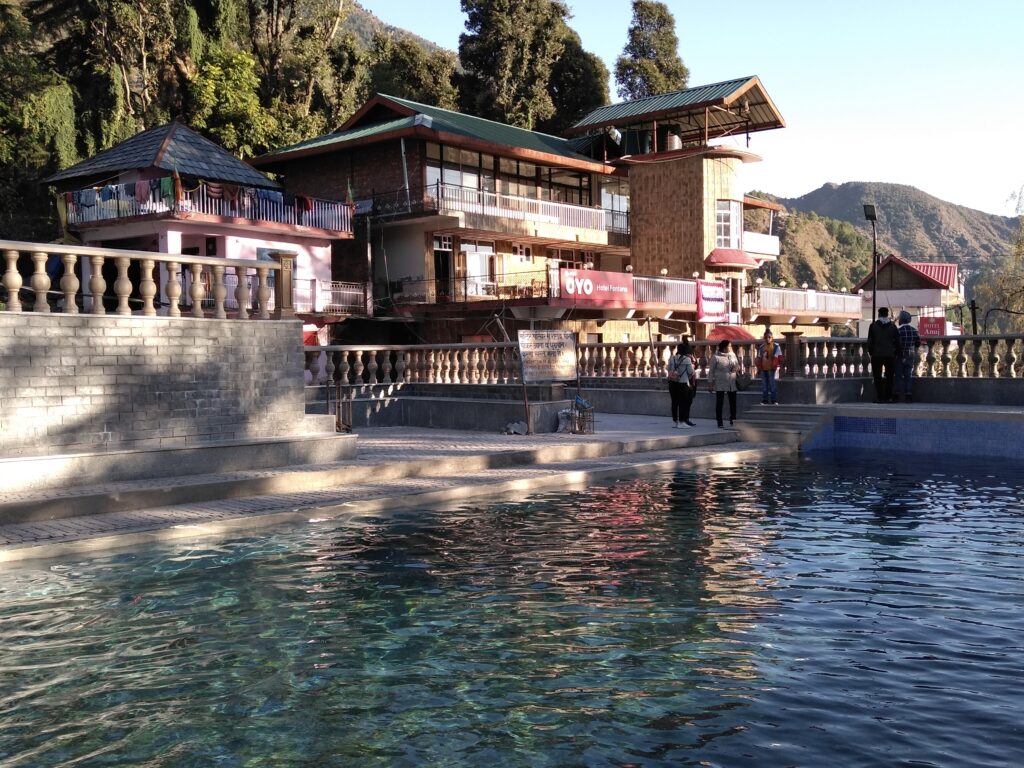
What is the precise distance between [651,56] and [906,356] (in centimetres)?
5393

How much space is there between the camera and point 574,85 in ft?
205

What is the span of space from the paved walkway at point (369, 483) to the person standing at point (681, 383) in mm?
1522

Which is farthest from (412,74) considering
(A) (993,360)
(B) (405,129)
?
(A) (993,360)

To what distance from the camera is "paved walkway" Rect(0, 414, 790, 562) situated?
10.5m

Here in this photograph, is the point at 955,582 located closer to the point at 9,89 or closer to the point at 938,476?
the point at 938,476

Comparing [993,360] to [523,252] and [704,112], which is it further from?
[704,112]

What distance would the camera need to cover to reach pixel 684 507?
485 inches

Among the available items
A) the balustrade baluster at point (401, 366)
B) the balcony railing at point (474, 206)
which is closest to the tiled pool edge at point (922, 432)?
the balustrade baluster at point (401, 366)

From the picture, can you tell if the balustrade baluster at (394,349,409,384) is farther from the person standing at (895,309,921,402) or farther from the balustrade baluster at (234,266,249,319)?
the person standing at (895,309,921,402)

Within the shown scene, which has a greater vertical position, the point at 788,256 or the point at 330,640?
the point at 788,256

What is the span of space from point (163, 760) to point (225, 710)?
0.71 meters

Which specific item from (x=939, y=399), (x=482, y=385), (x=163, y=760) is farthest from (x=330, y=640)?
(x=939, y=399)

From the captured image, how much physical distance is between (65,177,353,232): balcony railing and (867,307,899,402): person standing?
22902 millimetres

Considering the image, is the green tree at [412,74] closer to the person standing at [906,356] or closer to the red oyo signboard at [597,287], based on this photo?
the red oyo signboard at [597,287]
